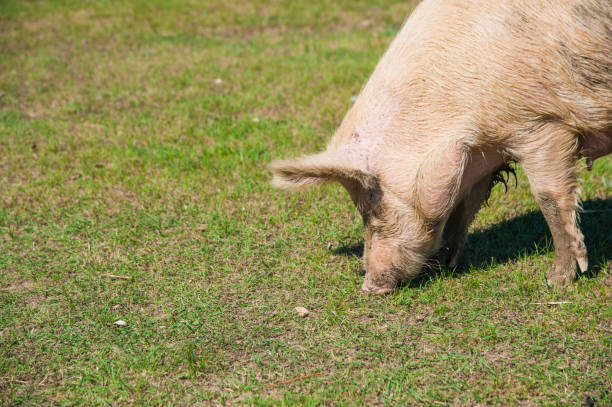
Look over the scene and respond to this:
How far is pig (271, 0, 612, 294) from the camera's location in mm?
3621

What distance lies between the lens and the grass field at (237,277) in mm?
3500

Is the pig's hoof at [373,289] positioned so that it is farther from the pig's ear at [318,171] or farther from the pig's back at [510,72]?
the pig's back at [510,72]

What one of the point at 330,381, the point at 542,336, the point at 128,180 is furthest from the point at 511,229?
the point at 128,180

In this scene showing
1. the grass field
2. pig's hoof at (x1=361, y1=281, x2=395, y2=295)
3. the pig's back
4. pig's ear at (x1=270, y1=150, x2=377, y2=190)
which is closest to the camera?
the grass field

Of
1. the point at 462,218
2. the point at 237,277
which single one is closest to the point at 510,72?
the point at 462,218

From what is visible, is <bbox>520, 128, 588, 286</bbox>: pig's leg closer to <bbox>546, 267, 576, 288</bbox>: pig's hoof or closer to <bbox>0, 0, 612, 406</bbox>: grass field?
<bbox>546, 267, 576, 288</bbox>: pig's hoof

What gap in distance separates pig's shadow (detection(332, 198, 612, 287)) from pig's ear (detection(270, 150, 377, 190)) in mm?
965

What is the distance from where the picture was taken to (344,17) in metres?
11.2

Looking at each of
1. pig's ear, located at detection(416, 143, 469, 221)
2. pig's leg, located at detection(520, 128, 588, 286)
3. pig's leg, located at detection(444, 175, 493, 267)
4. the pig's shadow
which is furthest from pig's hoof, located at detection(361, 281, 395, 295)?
pig's leg, located at detection(520, 128, 588, 286)

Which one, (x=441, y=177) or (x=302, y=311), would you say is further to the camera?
(x=302, y=311)

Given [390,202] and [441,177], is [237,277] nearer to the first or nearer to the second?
[390,202]

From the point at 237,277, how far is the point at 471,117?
203cm

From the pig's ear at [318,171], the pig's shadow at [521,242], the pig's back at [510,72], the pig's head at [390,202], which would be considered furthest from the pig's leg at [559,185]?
the pig's ear at [318,171]

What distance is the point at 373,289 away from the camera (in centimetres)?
422
